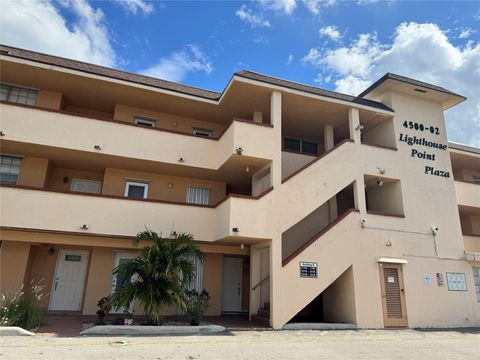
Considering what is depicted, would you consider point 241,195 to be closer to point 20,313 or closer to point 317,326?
point 317,326

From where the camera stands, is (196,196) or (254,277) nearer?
(254,277)

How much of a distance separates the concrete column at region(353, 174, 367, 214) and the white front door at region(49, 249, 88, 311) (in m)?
11.3

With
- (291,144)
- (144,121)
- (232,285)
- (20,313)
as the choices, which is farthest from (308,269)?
(144,121)

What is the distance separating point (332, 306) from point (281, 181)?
5.61 m

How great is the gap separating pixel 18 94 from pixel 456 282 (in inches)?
789

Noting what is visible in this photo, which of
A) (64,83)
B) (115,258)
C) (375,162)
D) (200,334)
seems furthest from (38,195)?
(375,162)

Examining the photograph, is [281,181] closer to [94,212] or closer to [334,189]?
[334,189]

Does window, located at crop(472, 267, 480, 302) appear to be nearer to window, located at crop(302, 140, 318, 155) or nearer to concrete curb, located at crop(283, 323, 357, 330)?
concrete curb, located at crop(283, 323, 357, 330)

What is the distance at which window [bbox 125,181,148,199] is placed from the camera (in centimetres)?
1488

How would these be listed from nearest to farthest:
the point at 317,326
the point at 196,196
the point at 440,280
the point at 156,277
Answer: the point at 156,277
the point at 317,326
the point at 440,280
the point at 196,196

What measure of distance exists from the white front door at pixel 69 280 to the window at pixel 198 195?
4.91m

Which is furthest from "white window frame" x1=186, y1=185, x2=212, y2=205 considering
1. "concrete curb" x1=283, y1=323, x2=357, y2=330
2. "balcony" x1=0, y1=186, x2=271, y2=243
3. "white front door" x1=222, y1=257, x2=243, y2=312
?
"concrete curb" x1=283, y1=323, x2=357, y2=330

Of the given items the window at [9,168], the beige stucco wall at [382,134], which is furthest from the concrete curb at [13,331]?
the beige stucco wall at [382,134]

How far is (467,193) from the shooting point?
17219 mm
